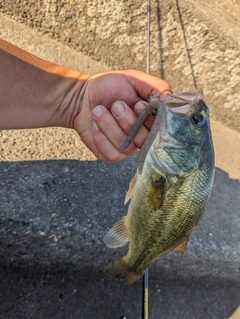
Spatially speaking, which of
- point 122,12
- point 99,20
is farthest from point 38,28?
point 122,12

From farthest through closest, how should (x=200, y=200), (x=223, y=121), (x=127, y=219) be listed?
(x=223, y=121)
(x=127, y=219)
(x=200, y=200)

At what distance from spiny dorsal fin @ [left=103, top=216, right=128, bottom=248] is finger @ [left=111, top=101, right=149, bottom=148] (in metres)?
0.49

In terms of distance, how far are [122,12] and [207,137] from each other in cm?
223

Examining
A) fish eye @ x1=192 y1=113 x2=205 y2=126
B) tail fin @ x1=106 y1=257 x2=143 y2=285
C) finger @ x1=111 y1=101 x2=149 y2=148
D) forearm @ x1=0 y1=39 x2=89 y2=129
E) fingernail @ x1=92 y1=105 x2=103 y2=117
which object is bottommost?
tail fin @ x1=106 y1=257 x2=143 y2=285

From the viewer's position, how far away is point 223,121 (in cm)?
388

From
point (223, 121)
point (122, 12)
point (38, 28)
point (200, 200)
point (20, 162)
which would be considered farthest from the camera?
point (223, 121)

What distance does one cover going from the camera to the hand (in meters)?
1.80

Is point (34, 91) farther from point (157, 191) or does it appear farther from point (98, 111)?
point (157, 191)

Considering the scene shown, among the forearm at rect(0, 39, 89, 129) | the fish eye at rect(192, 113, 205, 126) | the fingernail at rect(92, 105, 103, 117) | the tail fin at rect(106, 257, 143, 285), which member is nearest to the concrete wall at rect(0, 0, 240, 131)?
the forearm at rect(0, 39, 89, 129)

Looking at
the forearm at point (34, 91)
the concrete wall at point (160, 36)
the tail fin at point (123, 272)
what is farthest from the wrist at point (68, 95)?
the concrete wall at point (160, 36)

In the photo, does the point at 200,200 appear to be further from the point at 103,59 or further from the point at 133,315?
the point at 103,59

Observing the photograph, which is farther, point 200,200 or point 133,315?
point 133,315

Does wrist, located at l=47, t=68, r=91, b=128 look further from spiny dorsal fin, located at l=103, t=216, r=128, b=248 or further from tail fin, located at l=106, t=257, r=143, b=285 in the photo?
tail fin, located at l=106, t=257, r=143, b=285

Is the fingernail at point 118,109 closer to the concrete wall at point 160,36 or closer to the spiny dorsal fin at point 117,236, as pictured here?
the spiny dorsal fin at point 117,236
